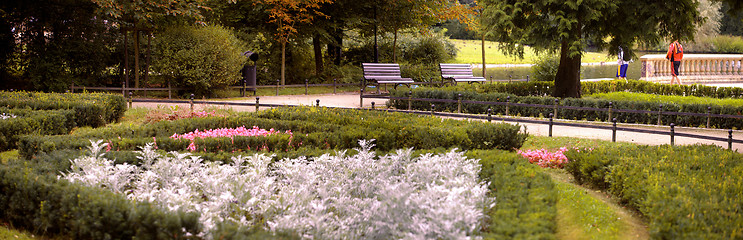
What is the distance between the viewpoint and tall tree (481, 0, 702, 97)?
511 inches

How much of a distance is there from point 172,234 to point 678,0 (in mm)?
12657

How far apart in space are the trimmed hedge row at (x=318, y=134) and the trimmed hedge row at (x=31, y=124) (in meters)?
0.91

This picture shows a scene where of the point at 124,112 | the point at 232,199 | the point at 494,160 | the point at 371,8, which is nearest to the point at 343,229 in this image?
the point at 232,199

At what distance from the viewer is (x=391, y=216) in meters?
4.37

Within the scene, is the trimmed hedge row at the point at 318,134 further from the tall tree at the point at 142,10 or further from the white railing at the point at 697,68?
the white railing at the point at 697,68

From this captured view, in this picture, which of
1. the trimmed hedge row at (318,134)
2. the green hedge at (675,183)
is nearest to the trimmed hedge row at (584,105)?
the trimmed hedge row at (318,134)

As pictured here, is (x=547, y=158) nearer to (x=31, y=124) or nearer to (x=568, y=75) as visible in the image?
(x=568, y=75)

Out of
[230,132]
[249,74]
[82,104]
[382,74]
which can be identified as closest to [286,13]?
[249,74]

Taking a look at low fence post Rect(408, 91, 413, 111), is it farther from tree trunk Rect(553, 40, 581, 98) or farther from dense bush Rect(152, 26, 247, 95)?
dense bush Rect(152, 26, 247, 95)

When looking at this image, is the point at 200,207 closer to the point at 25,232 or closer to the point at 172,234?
the point at 172,234

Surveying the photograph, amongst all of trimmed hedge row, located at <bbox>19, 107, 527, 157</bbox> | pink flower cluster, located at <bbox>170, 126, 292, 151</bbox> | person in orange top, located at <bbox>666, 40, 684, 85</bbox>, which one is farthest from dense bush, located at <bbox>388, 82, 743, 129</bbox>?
person in orange top, located at <bbox>666, 40, 684, 85</bbox>

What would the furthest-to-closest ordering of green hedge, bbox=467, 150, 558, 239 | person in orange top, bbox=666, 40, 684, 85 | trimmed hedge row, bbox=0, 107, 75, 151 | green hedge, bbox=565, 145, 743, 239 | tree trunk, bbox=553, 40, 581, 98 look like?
person in orange top, bbox=666, 40, 684, 85, tree trunk, bbox=553, 40, 581, 98, trimmed hedge row, bbox=0, 107, 75, 151, green hedge, bbox=565, 145, 743, 239, green hedge, bbox=467, 150, 558, 239

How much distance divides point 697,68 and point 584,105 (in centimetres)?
1502

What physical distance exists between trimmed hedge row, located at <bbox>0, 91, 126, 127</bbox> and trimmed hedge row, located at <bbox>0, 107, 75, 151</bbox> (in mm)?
587
